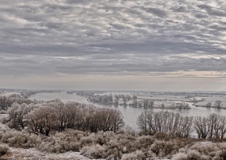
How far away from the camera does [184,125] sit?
166 feet

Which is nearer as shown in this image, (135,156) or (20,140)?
(135,156)

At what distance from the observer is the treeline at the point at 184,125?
48062mm

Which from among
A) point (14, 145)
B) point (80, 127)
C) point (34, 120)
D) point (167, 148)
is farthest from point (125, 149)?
point (80, 127)

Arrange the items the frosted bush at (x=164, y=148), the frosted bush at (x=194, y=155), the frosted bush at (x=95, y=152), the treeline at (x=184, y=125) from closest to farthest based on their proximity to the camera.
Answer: the frosted bush at (x=194, y=155) → the frosted bush at (x=164, y=148) → the frosted bush at (x=95, y=152) → the treeline at (x=184, y=125)

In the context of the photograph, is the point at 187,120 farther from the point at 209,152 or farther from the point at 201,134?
the point at 209,152

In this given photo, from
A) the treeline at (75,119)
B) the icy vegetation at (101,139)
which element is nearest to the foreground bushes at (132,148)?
the icy vegetation at (101,139)

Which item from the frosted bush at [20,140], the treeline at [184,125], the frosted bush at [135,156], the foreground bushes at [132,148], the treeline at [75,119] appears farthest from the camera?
the treeline at [184,125]

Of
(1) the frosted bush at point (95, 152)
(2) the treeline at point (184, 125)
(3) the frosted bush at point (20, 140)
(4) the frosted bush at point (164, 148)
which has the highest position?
(4) the frosted bush at point (164, 148)

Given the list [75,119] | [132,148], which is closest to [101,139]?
[132,148]

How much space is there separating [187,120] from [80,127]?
789 inches

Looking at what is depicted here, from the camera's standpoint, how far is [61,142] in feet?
66.6

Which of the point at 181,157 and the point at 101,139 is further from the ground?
the point at 181,157

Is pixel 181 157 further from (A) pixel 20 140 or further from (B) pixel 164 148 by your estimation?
(A) pixel 20 140

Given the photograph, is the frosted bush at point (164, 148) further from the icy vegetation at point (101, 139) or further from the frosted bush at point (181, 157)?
the frosted bush at point (181, 157)
